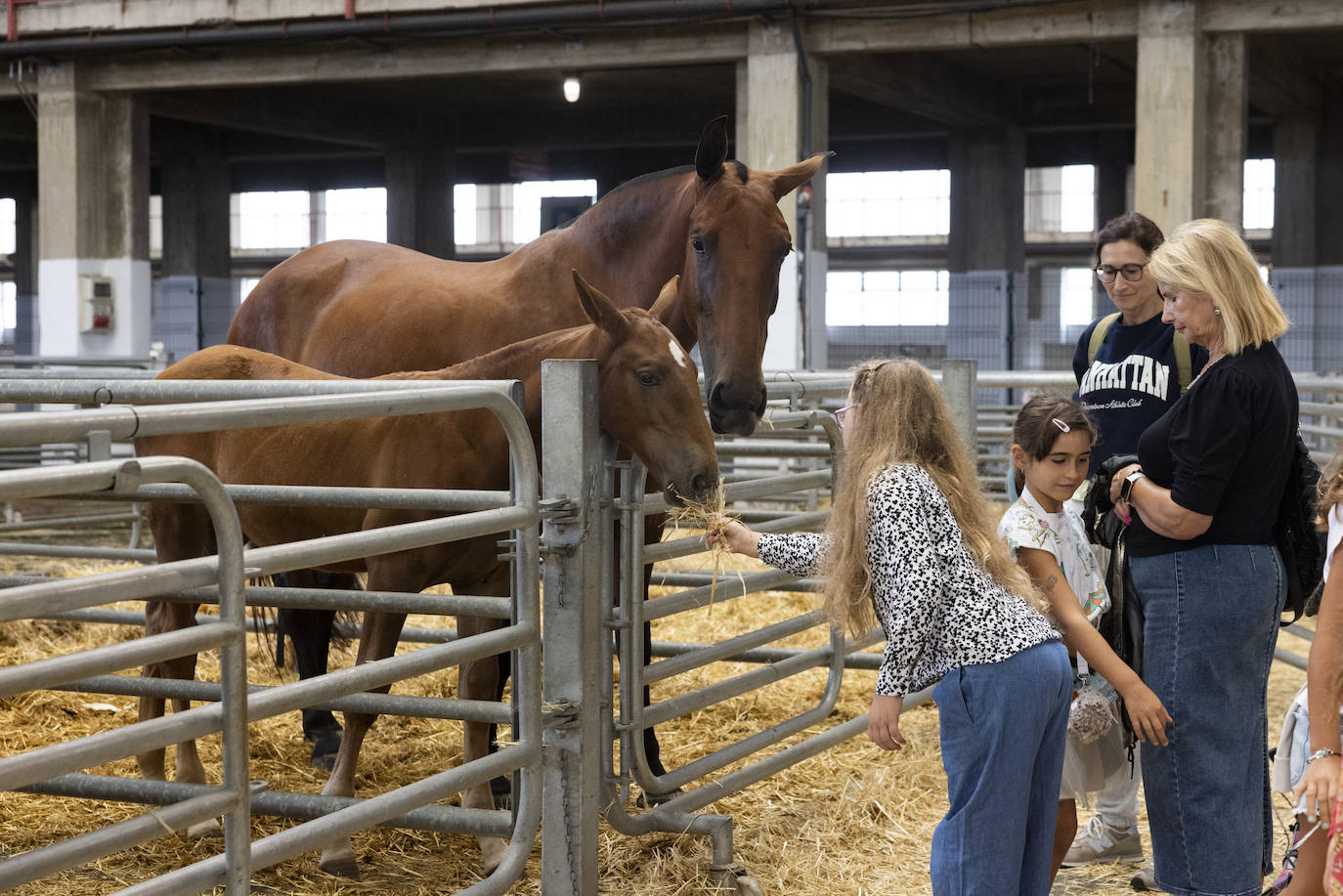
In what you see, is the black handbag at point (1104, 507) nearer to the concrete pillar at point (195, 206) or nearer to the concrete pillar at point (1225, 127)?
the concrete pillar at point (1225, 127)

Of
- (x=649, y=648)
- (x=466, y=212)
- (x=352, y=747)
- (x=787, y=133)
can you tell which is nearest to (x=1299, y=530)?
(x=649, y=648)

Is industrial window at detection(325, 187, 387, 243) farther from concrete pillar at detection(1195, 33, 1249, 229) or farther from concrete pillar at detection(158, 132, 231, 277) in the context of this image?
concrete pillar at detection(1195, 33, 1249, 229)

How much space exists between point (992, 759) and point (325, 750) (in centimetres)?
272

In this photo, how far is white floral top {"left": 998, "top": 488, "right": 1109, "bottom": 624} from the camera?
3037 millimetres

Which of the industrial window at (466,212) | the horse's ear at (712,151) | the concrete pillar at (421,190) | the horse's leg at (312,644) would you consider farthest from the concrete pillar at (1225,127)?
A: the industrial window at (466,212)

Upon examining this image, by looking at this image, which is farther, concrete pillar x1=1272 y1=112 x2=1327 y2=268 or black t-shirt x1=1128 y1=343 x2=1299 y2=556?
concrete pillar x1=1272 y1=112 x2=1327 y2=268

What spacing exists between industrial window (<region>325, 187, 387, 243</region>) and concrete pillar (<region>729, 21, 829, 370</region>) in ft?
93.3

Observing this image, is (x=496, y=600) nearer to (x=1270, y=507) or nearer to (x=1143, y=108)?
(x=1270, y=507)

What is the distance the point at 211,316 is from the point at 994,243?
11.0 m

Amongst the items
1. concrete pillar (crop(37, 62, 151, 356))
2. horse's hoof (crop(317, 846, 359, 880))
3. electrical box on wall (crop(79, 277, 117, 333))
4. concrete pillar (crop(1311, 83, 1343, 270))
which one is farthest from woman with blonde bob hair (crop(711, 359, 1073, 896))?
concrete pillar (crop(1311, 83, 1343, 270))

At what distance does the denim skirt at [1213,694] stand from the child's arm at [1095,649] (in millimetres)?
86

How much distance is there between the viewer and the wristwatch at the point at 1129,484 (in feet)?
9.86

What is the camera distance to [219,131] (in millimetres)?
20391

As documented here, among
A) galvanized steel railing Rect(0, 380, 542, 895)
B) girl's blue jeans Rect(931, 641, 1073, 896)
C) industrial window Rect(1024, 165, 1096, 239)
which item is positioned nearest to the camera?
galvanized steel railing Rect(0, 380, 542, 895)
